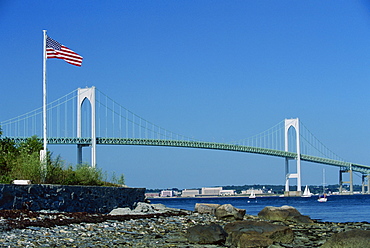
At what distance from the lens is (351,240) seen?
10.6 metres

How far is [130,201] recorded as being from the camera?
19219mm

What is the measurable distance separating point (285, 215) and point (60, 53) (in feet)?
27.8

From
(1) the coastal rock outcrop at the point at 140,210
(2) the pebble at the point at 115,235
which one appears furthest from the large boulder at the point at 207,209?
(2) the pebble at the point at 115,235

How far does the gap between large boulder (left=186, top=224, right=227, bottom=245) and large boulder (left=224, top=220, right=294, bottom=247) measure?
18 centimetres

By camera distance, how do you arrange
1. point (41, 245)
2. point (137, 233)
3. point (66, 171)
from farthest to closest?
point (66, 171) < point (137, 233) < point (41, 245)

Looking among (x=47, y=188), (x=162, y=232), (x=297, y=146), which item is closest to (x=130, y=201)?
(x=47, y=188)

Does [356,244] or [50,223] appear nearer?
[356,244]

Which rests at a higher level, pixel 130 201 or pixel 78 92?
pixel 78 92

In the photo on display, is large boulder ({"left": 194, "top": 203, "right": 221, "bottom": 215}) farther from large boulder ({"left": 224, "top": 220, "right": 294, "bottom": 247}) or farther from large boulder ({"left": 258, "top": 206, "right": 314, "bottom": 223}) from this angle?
large boulder ({"left": 224, "top": 220, "right": 294, "bottom": 247})

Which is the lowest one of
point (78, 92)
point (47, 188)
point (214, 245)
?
point (214, 245)

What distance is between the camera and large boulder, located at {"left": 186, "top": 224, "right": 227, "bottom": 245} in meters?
11.7

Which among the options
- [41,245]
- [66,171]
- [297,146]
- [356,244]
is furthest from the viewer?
[297,146]

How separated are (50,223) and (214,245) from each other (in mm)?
3234

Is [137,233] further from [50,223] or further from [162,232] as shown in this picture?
[50,223]
